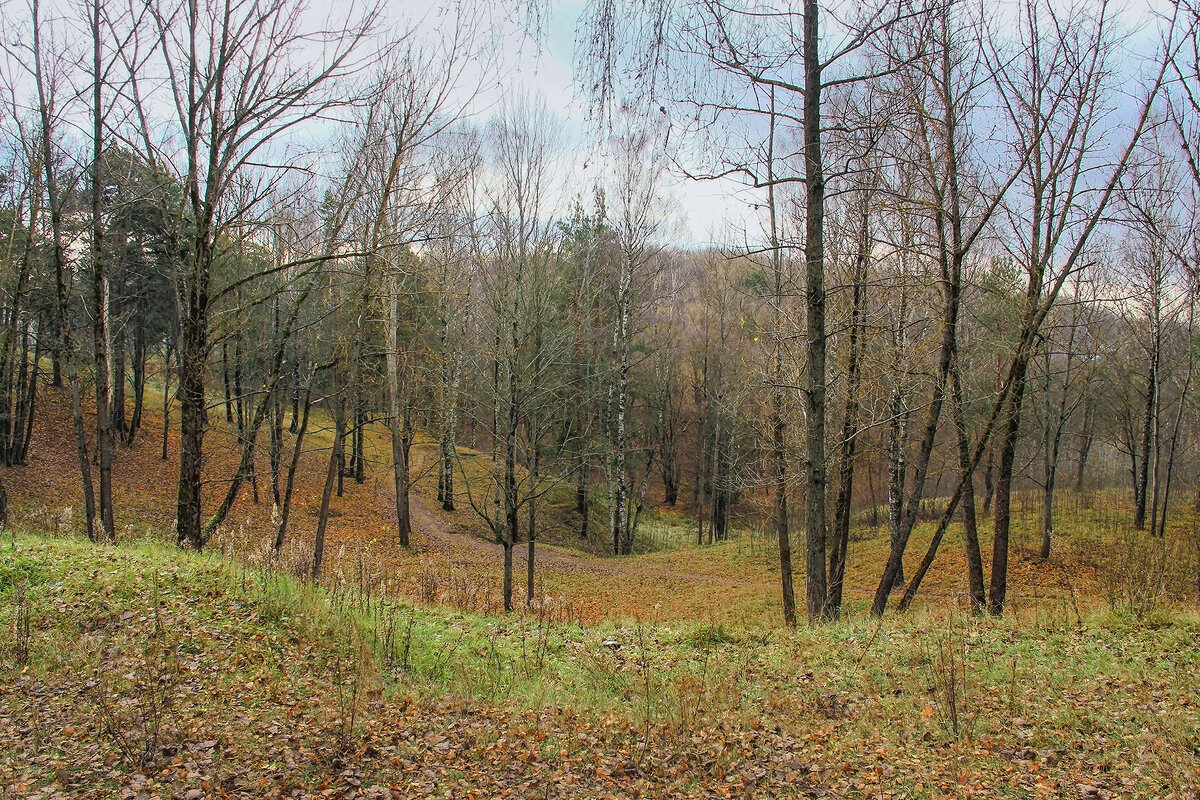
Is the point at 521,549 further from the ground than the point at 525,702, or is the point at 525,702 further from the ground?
the point at 525,702

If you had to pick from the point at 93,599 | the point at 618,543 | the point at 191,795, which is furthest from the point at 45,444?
the point at 191,795

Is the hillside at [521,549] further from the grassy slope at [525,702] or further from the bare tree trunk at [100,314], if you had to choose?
the grassy slope at [525,702]

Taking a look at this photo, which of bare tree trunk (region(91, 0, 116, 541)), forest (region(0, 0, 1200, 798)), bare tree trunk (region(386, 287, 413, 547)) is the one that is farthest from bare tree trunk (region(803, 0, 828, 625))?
bare tree trunk (region(386, 287, 413, 547))

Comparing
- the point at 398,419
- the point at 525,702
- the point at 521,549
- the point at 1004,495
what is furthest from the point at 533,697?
the point at 521,549

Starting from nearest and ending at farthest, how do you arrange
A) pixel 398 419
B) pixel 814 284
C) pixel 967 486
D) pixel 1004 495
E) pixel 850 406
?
pixel 814 284 < pixel 967 486 < pixel 1004 495 < pixel 850 406 < pixel 398 419

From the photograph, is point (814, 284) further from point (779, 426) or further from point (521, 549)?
point (521, 549)

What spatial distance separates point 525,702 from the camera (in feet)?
17.9

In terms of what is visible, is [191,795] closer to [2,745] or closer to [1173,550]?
[2,745]

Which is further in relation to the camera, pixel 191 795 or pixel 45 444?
pixel 45 444

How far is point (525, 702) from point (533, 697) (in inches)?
4.7

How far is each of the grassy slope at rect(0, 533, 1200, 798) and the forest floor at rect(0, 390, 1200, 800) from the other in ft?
0.07

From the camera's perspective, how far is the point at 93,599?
234 inches

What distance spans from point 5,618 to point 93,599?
628 mm

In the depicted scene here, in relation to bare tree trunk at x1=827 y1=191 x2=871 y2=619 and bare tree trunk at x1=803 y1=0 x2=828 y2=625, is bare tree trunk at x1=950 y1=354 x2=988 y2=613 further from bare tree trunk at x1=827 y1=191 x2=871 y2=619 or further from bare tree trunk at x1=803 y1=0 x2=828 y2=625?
bare tree trunk at x1=803 y1=0 x2=828 y2=625
